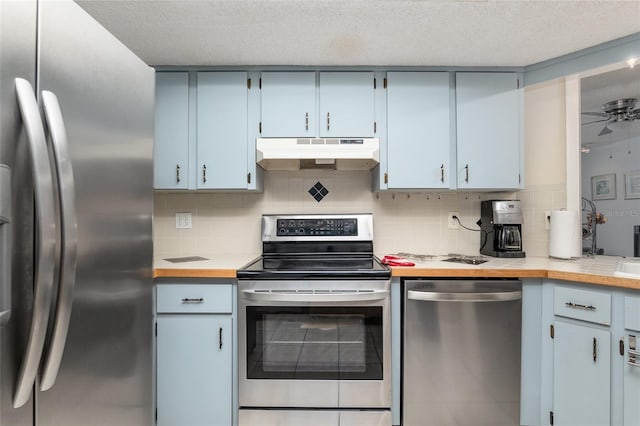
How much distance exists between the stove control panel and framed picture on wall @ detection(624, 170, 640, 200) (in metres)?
1.82

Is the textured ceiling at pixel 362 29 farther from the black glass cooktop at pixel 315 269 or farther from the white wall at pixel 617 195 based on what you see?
the black glass cooktop at pixel 315 269

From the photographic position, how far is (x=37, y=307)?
0.64 m

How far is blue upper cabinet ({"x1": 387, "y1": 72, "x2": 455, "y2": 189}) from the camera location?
6.85ft

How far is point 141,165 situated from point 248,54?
1219 mm

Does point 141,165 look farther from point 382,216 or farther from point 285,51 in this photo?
point 382,216

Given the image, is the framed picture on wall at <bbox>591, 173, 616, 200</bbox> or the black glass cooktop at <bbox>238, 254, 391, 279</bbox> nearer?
the black glass cooktop at <bbox>238, 254, 391, 279</bbox>

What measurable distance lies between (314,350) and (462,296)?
83cm

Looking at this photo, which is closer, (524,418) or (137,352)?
(137,352)

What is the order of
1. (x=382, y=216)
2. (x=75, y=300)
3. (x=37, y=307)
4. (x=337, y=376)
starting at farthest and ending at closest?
(x=382, y=216), (x=337, y=376), (x=75, y=300), (x=37, y=307)

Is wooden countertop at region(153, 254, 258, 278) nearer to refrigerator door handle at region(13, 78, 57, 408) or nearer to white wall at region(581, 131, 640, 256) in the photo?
refrigerator door handle at region(13, 78, 57, 408)

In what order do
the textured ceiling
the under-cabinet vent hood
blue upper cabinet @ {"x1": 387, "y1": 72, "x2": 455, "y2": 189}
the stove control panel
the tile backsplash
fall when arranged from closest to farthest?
the textured ceiling
the under-cabinet vent hood
blue upper cabinet @ {"x1": 387, "y1": 72, "x2": 455, "y2": 189}
the stove control panel
the tile backsplash

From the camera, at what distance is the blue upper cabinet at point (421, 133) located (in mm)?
2088

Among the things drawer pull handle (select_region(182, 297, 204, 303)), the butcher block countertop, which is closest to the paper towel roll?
the butcher block countertop

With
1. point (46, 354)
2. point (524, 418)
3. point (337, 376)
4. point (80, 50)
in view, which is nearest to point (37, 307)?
point (46, 354)
